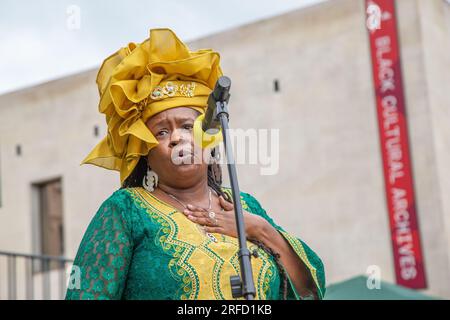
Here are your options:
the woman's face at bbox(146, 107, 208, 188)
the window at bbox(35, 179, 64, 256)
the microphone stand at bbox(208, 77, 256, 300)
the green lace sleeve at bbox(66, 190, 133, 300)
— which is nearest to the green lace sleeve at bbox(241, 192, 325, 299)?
the woman's face at bbox(146, 107, 208, 188)

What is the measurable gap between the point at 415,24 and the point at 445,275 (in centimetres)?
Answer: 330

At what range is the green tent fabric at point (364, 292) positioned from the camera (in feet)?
28.3

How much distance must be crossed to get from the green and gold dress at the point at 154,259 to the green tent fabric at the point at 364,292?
5.02m

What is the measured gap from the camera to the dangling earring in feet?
12.4

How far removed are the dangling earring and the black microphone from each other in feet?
1.09

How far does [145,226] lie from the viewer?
11.8 feet

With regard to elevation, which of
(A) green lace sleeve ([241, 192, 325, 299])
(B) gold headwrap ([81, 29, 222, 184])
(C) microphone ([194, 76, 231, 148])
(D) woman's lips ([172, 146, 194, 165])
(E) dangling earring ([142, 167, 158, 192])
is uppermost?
(B) gold headwrap ([81, 29, 222, 184])

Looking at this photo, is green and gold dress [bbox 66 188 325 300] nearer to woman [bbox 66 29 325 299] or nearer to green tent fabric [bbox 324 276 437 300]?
woman [bbox 66 29 325 299]

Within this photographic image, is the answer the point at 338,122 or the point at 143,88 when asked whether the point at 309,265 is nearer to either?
the point at 143,88

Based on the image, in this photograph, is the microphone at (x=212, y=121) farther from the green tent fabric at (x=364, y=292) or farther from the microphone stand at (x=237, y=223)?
the green tent fabric at (x=364, y=292)

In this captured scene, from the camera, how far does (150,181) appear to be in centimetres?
381

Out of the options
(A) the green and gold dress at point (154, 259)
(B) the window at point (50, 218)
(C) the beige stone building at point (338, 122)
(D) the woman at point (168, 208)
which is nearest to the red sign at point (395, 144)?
(C) the beige stone building at point (338, 122)

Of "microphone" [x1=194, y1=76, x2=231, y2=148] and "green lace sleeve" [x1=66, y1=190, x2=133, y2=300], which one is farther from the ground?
"microphone" [x1=194, y1=76, x2=231, y2=148]
